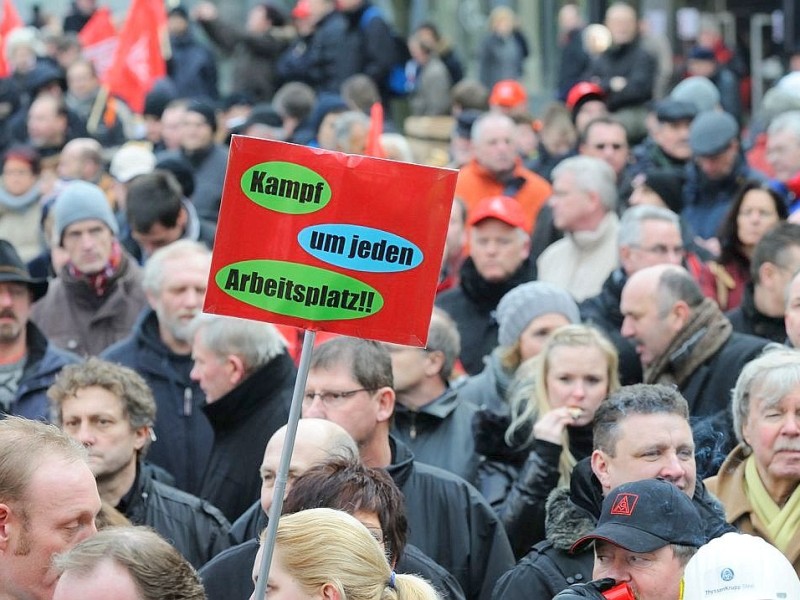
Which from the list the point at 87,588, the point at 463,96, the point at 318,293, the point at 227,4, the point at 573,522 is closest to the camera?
the point at 87,588

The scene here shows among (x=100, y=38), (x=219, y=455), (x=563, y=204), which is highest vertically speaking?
(x=100, y=38)

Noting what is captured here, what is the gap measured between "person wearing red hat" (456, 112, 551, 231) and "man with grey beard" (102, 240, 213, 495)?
3557 mm

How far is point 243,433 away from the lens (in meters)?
6.93

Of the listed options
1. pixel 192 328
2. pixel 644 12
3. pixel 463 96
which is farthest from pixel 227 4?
pixel 192 328

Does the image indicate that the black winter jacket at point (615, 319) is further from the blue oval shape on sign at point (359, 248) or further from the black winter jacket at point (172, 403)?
the blue oval shape on sign at point (359, 248)

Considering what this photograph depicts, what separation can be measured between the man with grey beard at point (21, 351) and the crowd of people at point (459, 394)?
0.05ft

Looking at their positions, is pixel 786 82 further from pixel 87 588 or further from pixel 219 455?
pixel 87 588

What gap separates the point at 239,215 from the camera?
458 cm

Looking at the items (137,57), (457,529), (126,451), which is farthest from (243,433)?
(137,57)

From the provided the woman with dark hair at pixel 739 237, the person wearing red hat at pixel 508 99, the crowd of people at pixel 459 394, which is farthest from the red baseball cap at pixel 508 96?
the woman with dark hair at pixel 739 237

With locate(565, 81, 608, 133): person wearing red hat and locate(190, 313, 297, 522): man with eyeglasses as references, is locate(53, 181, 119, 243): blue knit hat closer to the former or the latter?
locate(190, 313, 297, 522): man with eyeglasses

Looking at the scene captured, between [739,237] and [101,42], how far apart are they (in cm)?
1138

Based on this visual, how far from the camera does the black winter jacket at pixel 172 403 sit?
763 cm

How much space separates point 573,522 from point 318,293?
129 cm
